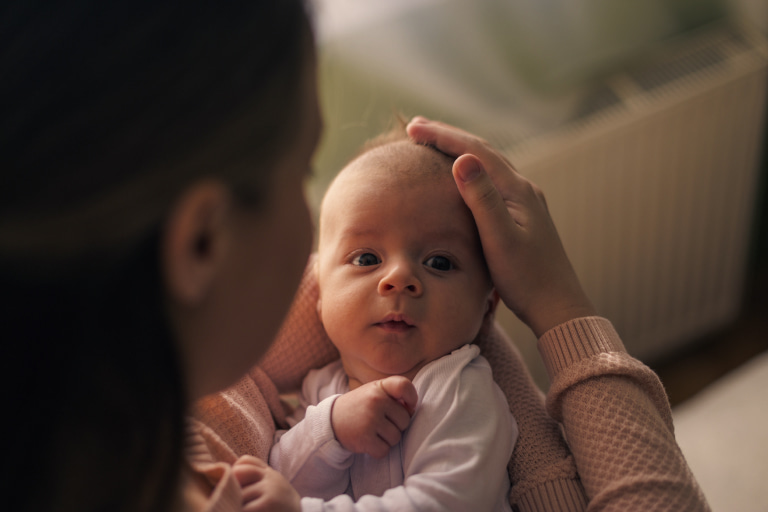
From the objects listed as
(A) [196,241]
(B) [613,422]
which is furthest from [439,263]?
(A) [196,241]

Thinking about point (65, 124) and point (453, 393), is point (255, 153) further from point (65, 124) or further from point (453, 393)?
point (453, 393)

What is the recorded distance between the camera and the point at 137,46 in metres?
0.49

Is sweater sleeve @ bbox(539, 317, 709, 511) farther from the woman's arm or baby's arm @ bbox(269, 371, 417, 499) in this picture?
baby's arm @ bbox(269, 371, 417, 499)

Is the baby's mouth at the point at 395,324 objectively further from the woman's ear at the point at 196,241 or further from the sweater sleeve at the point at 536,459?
the woman's ear at the point at 196,241

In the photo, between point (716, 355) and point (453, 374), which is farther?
point (716, 355)

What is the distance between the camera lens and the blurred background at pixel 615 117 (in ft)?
5.65

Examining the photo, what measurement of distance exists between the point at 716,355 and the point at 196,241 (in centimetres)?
228

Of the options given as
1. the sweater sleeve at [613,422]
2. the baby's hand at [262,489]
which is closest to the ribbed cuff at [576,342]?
the sweater sleeve at [613,422]

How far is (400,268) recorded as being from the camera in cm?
97

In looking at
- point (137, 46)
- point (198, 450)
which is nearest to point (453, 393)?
point (198, 450)

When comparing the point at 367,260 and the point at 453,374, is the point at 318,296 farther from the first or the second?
the point at 453,374

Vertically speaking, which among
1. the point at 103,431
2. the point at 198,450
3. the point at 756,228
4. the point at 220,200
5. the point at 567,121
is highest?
the point at 220,200

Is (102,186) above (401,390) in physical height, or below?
above

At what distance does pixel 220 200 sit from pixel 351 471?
0.54 meters
